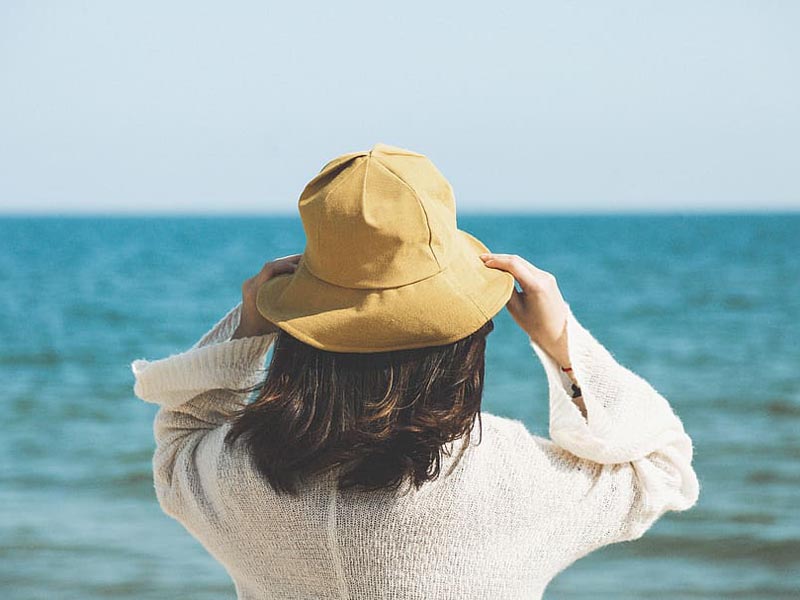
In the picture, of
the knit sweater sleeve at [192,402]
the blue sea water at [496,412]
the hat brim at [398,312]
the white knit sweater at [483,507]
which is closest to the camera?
the hat brim at [398,312]

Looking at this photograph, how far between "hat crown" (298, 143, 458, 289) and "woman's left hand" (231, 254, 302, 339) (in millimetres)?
145

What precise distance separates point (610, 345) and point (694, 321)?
8.88 feet

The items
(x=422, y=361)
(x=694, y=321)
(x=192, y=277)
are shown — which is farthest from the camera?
(x=192, y=277)

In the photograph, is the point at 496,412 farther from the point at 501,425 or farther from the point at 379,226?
the point at 379,226

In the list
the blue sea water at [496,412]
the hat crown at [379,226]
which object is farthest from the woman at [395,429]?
the blue sea water at [496,412]

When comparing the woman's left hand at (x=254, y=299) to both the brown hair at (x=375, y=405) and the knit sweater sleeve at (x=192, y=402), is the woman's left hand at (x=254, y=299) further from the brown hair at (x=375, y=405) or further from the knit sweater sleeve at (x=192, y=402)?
the brown hair at (x=375, y=405)

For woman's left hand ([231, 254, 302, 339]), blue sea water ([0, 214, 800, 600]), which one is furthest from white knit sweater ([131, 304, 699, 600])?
blue sea water ([0, 214, 800, 600])

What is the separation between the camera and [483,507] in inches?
55.9

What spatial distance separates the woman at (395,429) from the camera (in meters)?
1.35

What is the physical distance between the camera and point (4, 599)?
16.2 ft

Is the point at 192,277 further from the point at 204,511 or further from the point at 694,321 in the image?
the point at 204,511

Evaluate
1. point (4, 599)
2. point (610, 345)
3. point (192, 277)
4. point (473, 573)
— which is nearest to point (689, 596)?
point (4, 599)

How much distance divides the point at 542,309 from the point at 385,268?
29 centimetres

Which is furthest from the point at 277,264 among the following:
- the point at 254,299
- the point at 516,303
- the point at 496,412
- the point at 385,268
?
the point at 496,412
